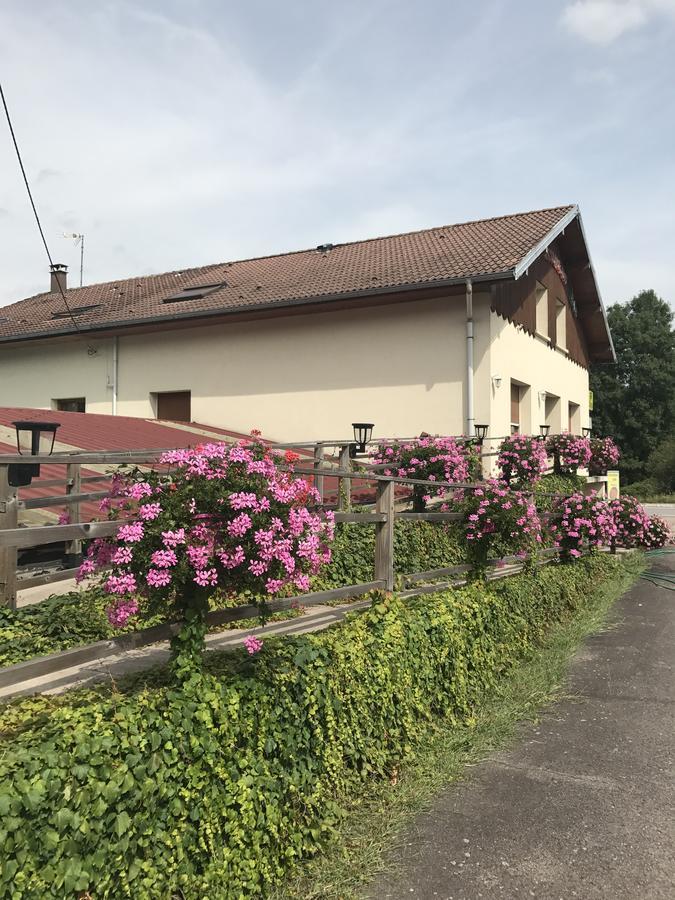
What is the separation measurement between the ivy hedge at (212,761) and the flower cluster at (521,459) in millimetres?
8027

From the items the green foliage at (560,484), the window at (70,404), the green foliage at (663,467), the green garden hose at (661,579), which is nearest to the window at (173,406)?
the window at (70,404)

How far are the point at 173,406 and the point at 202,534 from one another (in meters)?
14.8

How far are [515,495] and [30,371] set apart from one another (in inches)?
603

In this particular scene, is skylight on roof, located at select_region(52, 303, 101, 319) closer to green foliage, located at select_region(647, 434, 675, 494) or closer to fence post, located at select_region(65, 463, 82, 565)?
fence post, located at select_region(65, 463, 82, 565)

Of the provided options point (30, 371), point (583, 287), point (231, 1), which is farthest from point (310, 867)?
point (583, 287)

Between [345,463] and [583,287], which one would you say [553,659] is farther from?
[583,287]

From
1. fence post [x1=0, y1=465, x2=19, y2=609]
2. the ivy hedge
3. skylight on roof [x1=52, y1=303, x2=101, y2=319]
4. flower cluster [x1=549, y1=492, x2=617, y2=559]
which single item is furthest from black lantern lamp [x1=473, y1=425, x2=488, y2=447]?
skylight on roof [x1=52, y1=303, x2=101, y2=319]

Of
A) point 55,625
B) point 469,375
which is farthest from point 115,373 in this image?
point 55,625

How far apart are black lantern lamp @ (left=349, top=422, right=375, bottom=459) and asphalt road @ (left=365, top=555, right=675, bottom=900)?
716cm

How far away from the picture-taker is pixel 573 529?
1002 cm

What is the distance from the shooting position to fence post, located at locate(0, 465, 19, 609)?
16.1ft

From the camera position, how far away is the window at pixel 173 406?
17.4m

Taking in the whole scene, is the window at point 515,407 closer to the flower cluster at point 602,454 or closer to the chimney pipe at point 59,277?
the flower cluster at point 602,454

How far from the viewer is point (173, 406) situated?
1755 centimetres
